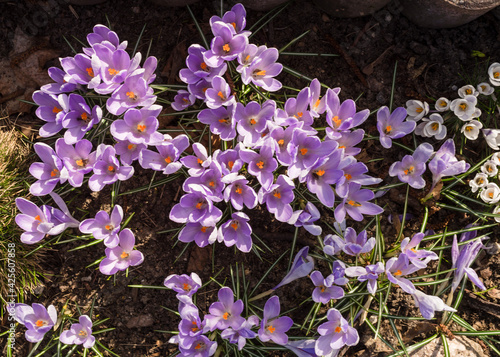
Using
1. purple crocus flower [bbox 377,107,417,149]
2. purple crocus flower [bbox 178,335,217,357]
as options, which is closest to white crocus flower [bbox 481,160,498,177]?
purple crocus flower [bbox 377,107,417,149]

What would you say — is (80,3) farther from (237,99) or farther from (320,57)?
(320,57)

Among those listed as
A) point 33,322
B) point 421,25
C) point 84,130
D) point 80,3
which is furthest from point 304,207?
point 80,3

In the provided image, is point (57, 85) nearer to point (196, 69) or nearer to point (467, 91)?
point (196, 69)

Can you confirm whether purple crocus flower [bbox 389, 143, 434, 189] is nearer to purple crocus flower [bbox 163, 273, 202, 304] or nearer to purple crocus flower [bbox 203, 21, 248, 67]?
purple crocus flower [bbox 203, 21, 248, 67]

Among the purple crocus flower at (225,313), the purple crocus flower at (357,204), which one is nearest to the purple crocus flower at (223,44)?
the purple crocus flower at (357,204)

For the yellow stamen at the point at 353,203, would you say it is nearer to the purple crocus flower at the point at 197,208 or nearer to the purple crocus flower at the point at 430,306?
the purple crocus flower at the point at 430,306

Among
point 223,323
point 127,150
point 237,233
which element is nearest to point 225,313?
point 223,323
